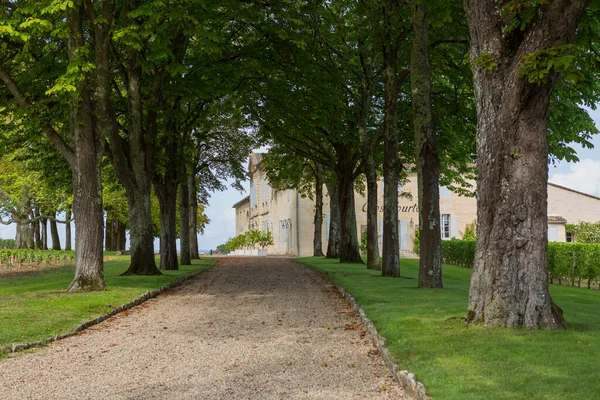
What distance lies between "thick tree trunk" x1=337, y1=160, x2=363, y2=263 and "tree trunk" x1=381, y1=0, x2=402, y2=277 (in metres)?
9.41

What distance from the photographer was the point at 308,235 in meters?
47.8

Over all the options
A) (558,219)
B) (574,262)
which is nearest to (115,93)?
(574,262)

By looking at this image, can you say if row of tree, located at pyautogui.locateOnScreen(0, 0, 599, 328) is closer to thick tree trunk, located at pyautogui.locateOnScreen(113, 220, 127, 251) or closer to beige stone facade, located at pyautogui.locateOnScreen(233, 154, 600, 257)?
beige stone facade, located at pyautogui.locateOnScreen(233, 154, 600, 257)

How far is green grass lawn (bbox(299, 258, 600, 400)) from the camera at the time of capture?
532 cm

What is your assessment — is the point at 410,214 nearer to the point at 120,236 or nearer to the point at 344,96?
the point at 344,96

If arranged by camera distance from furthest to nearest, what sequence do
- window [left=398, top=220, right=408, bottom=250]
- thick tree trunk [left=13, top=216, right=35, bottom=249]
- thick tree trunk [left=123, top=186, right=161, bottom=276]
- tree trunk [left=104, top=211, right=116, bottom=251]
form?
1. tree trunk [left=104, top=211, right=116, bottom=251]
2. window [left=398, top=220, right=408, bottom=250]
3. thick tree trunk [left=13, top=216, right=35, bottom=249]
4. thick tree trunk [left=123, top=186, right=161, bottom=276]

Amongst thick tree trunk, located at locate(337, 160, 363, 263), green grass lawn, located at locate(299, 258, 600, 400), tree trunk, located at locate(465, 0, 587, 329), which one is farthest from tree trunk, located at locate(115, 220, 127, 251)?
tree trunk, located at locate(465, 0, 587, 329)

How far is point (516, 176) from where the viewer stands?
8.05 meters

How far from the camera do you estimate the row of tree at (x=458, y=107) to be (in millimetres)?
7984

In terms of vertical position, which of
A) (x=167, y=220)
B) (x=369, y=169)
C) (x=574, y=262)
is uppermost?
(x=369, y=169)

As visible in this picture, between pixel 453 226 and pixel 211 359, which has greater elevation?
pixel 453 226

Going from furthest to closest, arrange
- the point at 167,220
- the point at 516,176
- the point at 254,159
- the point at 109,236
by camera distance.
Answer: the point at 254,159 → the point at 109,236 → the point at 167,220 → the point at 516,176

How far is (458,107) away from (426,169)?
5330mm

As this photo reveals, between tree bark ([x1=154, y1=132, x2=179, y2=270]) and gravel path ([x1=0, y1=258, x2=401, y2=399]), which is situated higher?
tree bark ([x1=154, y1=132, x2=179, y2=270])
